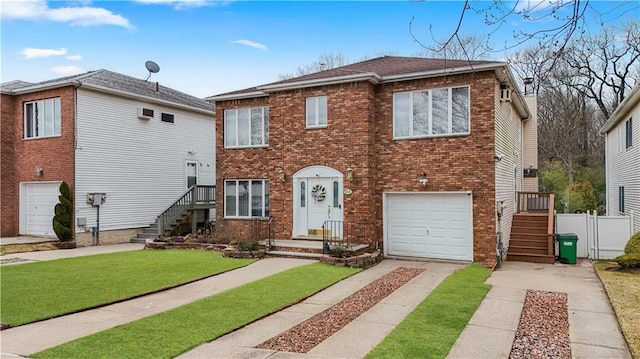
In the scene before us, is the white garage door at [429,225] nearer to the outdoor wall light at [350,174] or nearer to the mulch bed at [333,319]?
the outdoor wall light at [350,174]

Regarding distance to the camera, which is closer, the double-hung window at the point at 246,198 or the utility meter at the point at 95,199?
the double-hung window at the point at 246,198

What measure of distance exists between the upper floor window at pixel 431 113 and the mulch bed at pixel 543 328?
Result: 18.9ft

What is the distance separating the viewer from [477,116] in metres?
13.2

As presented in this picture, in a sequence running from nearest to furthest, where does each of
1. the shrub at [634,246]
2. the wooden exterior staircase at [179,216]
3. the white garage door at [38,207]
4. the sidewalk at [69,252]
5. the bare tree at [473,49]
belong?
the bare tree at [473,49]
the shrub at [634,246]
the sidewalk at [69,252]
the white garage door at [38,207]
the wooden exterior staircase at [179,216]

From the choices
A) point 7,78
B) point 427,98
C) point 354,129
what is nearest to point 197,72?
point 354,129

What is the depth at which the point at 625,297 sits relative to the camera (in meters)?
8.92

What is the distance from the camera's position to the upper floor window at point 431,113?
13.5 metres

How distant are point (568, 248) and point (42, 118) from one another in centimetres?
→ 1956

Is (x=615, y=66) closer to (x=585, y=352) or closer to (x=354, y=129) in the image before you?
(x=354, y=129)

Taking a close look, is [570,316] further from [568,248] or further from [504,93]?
[504,93]

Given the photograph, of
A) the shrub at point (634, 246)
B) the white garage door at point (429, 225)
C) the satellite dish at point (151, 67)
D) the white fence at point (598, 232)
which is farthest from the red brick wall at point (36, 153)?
the shrub at point (634, 246)

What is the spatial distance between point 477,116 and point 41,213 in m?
16.8

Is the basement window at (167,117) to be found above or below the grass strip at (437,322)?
above

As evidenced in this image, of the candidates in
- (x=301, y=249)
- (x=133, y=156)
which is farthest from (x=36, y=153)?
(x=301, y=249)
